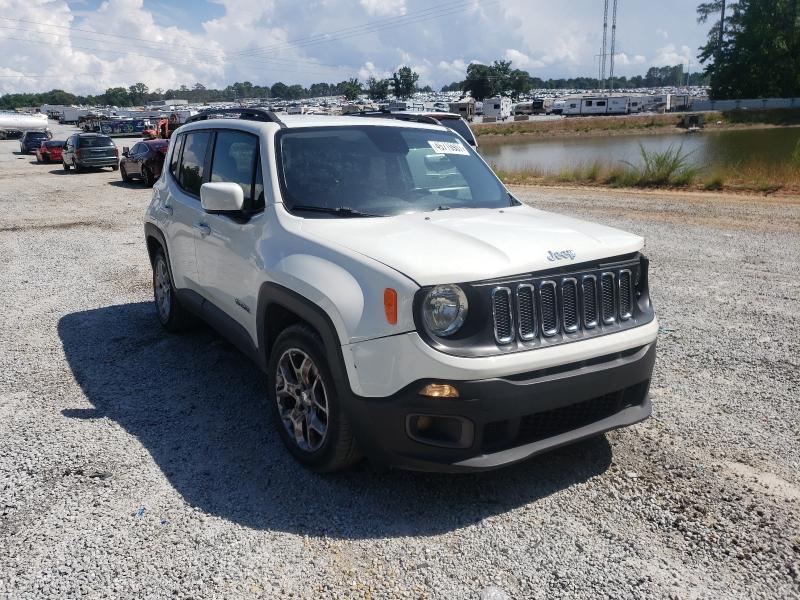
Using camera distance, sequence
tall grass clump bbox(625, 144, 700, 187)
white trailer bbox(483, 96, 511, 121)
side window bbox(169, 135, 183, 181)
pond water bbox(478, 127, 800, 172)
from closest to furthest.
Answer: side window bbox(169, 135, 183, 181)
tall grass clump bbox(625, 144, 700, 187)
pond water bbox(478, 127, 800, 172)
white trailer bbox(483, 96, 511, 121)

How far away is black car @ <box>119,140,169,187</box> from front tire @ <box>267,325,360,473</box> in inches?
760

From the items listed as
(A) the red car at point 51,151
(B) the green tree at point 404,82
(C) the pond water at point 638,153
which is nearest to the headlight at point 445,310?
(C) the pond water at point 638,153

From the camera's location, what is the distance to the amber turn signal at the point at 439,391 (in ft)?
10.0

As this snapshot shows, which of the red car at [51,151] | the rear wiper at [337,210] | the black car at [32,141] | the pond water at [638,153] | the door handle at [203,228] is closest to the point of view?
the rear wiper at [337,210]

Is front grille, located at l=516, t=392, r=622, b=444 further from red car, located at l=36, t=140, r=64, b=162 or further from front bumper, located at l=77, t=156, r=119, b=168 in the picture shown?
red car, located at l=36, t=140, r=64, b=162

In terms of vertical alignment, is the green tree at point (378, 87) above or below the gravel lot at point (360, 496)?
above

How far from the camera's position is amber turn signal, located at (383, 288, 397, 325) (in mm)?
3086

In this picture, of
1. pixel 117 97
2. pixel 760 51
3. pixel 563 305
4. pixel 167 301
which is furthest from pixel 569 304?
pixel 117 97

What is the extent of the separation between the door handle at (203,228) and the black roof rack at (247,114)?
0.83 meters

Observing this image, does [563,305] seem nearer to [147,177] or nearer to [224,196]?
[224,196]

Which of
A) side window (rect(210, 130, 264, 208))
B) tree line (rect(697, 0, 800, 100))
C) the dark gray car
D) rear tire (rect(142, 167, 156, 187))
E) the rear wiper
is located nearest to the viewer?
the rear wiper

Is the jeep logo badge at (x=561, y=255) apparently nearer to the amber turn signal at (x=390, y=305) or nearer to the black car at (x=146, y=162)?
the amber turn signal at (x=390, y=305)

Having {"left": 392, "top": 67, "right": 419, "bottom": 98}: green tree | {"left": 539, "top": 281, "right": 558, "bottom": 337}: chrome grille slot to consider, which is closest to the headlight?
{"left": 539, "top": 281, "right": 558, "bottom": 337}: chrome grille slot

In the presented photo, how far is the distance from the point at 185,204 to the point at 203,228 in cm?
55
